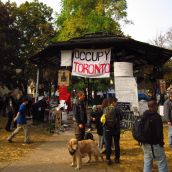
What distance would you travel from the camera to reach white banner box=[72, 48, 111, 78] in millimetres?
15844

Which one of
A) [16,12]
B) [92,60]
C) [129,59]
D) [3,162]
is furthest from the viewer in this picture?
[16,12]

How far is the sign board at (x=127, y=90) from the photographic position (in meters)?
15.9

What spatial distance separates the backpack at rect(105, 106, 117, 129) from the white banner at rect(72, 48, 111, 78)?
4.22 meters

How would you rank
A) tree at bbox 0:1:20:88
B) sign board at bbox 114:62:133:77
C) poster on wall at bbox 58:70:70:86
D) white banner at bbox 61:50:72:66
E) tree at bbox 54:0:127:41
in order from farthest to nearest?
1. tree at bbox 0:1:20:88
2. tree at bbox 54:0:127:41
3. poster on wall at bbox 58:70:70:86
4. white banner at bbox 61:50:72:66
5. sign board at bbox 114:62:133:77

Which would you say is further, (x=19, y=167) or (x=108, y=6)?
(x=108, y=6)

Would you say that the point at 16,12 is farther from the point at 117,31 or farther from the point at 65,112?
the point at 65,112

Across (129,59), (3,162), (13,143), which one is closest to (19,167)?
(3,162)

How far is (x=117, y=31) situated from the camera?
42500 mm

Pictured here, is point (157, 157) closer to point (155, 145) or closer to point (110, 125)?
point (155, 145)

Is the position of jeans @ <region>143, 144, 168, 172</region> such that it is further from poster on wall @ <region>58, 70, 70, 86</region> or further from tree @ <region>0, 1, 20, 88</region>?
tree @ <region>0, 1, 20, 88</region>

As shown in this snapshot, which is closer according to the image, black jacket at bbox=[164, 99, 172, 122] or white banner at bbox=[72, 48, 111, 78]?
black jacket at bbox=[164, 99, 172, 122]

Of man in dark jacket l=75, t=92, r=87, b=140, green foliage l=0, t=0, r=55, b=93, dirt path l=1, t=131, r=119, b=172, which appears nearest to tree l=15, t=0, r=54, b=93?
green foliage l=0, t=0, r=55, b=93

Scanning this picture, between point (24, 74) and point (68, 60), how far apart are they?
3564 centimetres

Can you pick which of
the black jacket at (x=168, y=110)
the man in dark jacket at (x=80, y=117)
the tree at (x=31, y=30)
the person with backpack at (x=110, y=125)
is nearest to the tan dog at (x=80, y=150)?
the person with backpack at (x=110, y=125)
